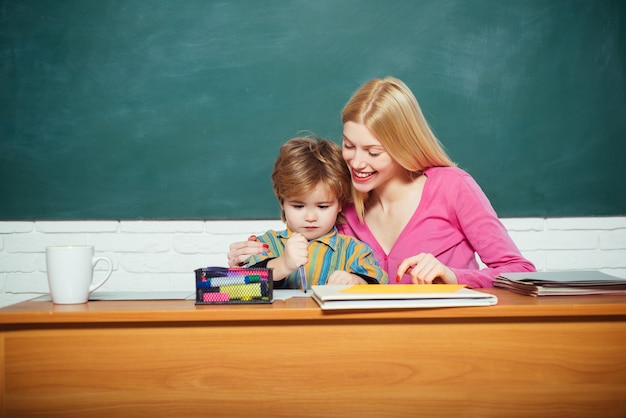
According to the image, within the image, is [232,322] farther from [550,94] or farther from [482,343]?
[550,94]

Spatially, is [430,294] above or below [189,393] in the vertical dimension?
above

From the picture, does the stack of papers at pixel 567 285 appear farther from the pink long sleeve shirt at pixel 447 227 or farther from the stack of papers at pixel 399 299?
the pink long sleeve shirt at pixel 447 227

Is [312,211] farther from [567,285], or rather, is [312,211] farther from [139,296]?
[567,285]

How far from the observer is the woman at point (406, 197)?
1.57m

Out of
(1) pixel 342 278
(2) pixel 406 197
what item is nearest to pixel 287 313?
(1) pixel 342 278

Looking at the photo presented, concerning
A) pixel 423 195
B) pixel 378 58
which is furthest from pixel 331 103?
pixel 423 195

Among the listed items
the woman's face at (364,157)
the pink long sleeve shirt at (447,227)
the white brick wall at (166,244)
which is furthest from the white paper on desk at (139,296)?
the white brick wall at (166,244)

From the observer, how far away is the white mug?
3.36ft

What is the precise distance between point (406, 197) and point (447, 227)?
0.14m

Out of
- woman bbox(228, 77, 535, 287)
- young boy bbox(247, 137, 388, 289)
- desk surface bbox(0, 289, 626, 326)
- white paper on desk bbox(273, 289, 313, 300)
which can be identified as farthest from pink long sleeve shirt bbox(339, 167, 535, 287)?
desk surface bbox(0, 289, 626, 326)

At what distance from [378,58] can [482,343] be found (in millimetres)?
1656

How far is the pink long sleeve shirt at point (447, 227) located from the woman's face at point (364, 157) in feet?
0.59

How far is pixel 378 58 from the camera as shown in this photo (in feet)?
7.83

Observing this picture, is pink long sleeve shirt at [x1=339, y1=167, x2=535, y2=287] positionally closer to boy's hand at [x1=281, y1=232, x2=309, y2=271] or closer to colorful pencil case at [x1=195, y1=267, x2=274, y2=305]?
boy's hand at [x1=281, y1=232, x2=309, y2=271]
